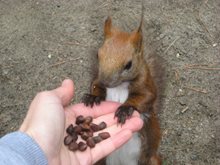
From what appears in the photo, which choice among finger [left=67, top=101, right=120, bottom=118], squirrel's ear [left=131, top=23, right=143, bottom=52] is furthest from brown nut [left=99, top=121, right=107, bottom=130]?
squirrel's ear [left=131, top=23, right=143, bottom=52]

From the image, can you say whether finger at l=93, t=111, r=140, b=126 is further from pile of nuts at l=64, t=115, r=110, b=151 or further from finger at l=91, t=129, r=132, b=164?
finger at l=91, t=129, r=132, b=164

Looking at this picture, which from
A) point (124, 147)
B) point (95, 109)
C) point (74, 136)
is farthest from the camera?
point (124, 147)

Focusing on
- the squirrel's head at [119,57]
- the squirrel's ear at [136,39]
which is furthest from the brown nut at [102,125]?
the squirrel's ear at [136,39]

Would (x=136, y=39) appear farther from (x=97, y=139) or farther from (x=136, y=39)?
(x=97, y=139)

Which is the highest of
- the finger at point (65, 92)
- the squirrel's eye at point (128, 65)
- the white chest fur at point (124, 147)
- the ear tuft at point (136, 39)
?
the ear tuft at point (136, 39)

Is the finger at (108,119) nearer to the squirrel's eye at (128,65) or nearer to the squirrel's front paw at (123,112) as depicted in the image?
the squirrel's front paw at (123,112)

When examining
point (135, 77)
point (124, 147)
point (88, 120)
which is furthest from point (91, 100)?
point (124, 147)
